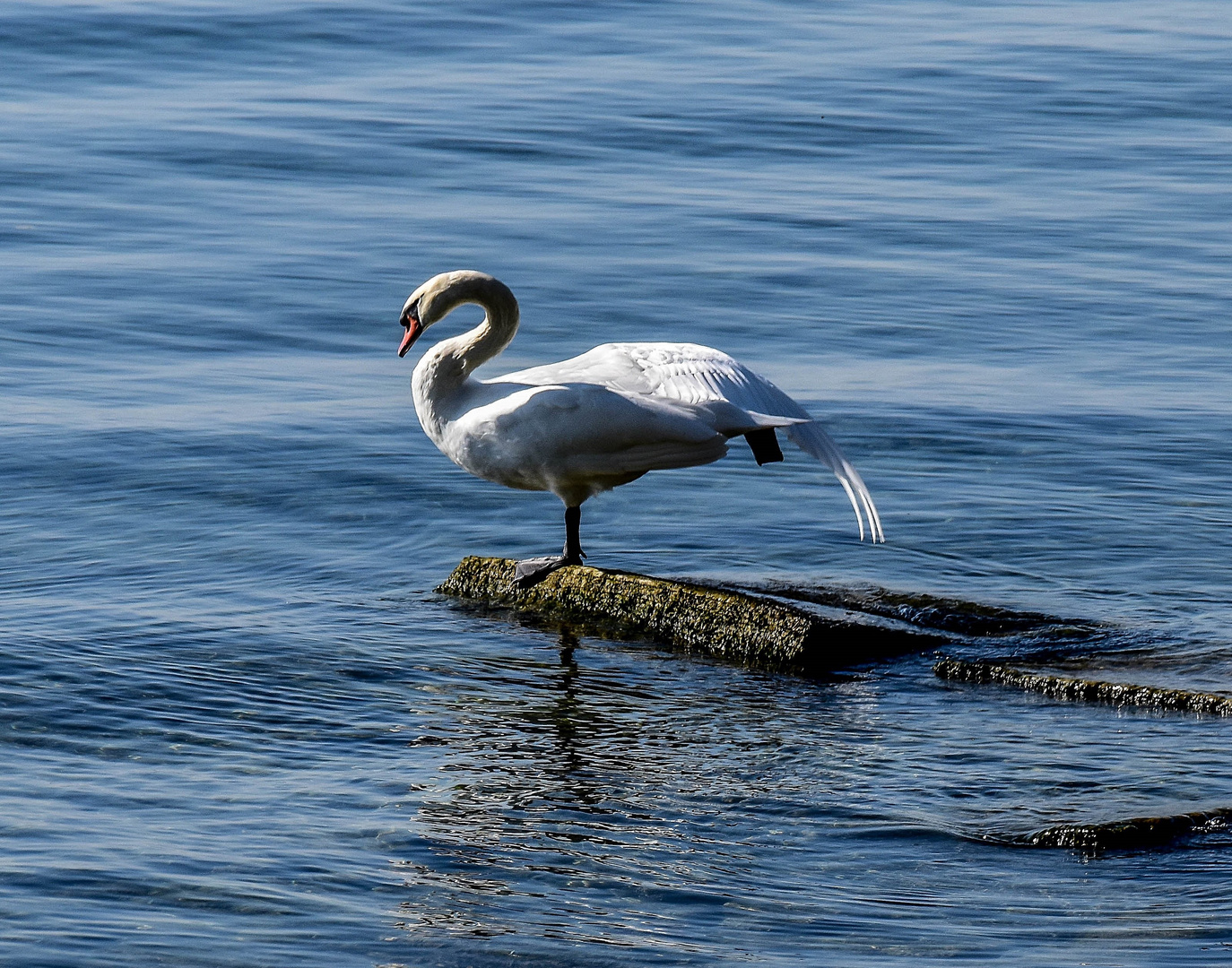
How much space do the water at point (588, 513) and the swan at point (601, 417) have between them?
0.64 m

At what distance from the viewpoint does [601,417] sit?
718 cm

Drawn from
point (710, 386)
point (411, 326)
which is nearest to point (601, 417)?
point (710, 386)

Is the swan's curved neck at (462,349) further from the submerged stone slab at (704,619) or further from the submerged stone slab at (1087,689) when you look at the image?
the submerged stone slab at (1087,689)

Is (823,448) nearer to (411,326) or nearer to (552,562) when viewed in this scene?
(552,562)

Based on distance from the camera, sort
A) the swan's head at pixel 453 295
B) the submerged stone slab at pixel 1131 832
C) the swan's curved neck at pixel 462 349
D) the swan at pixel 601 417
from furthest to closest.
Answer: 1. the swan's head at pixel 453 295
2. the swan's curved neck at pixel 462 349
3. the swan at pixel 601 417
4. the submerged stone slab at pixel 1131 832

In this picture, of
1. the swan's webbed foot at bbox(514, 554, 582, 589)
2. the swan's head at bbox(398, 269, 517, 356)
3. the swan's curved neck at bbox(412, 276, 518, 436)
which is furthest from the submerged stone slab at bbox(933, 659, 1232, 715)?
the swan's head at bbox(398, 269, 517, 356)

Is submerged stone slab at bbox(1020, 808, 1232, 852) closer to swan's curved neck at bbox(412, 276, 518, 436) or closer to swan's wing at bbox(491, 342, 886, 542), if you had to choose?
swan's wing at bbox(491, 342, 886, 542)

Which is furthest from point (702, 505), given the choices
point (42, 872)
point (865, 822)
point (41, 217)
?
point (41, 217)

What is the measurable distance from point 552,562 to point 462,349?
91 cm

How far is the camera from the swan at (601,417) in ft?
23.5

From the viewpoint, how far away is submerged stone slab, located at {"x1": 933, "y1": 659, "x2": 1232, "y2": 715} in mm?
6398

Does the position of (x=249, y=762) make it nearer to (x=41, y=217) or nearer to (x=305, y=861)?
(x=305, y=861)

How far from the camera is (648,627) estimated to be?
7367 millimetres

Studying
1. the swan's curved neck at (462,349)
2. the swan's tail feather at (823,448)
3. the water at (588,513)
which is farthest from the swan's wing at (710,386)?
the water at (588,513)
